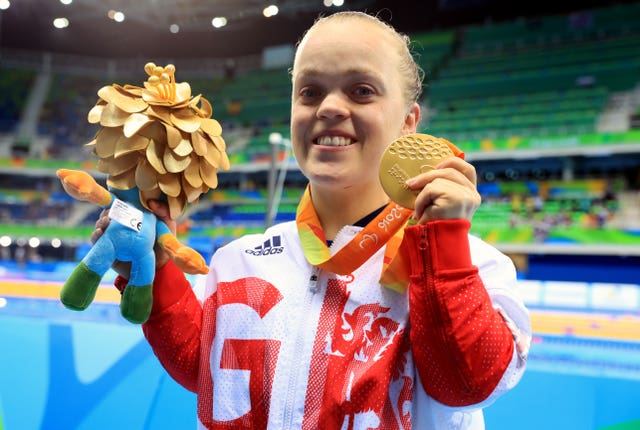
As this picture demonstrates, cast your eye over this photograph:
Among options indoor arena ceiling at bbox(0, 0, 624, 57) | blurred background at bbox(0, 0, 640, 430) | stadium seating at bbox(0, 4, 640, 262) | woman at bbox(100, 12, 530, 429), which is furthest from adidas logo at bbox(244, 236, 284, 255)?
indoor arena ceiling at bbox(0, 0, 624, 57)

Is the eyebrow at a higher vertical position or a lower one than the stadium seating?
higher

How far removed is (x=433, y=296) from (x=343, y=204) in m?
0.35

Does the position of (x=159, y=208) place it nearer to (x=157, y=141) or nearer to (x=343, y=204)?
(x=157, y=141)

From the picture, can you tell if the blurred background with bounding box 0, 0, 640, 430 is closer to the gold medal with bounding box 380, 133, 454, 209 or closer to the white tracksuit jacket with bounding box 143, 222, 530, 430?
the white tracksuit jacket with bounding box 143, 222, 530, 430

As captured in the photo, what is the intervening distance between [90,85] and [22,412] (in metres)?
23.1

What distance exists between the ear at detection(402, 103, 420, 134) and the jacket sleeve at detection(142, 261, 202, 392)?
558 millimetres

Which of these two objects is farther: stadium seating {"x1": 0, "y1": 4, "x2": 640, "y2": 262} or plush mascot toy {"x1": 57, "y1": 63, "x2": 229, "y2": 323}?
stadium seating {"x1": 0, "y1": 4, "x2": 640, "y2": 262}

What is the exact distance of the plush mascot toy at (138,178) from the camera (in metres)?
0.97

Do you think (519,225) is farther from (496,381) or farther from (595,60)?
(496,381)

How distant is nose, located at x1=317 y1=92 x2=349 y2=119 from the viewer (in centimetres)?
95

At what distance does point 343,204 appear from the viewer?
1074mm

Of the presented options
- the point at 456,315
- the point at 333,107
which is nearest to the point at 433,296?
the point at 456,315

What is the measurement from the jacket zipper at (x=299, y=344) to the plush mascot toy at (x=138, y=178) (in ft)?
0.66

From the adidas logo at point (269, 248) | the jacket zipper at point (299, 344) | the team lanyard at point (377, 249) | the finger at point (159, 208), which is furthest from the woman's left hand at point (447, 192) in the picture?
the finger at point (159, 208)
